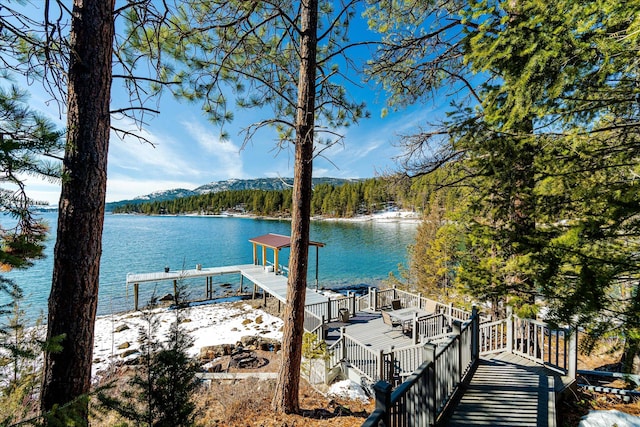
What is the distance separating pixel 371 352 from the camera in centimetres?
685

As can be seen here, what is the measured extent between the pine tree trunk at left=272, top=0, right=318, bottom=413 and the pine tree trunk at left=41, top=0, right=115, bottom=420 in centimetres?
249

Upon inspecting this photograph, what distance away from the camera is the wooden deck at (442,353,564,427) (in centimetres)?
342

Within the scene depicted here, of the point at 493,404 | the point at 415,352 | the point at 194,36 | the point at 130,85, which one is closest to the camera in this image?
the point at 130,85

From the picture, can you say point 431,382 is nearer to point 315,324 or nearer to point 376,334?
point 376,334

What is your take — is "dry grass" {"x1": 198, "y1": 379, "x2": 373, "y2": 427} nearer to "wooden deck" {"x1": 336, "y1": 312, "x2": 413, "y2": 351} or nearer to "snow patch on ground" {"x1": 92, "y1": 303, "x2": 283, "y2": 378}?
"wooden deck" {"x1": 336, "y1": 312, "x2": 413, "y2": 351}

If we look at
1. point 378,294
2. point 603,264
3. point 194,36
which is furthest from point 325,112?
point 378,294

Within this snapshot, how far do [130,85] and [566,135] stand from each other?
207 inches

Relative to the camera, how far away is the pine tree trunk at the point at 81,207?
216 cm

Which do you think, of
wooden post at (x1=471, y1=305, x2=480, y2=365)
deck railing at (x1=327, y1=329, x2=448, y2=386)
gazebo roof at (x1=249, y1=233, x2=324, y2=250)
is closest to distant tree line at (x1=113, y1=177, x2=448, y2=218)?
gazebo roof at (x1=249, y1=233, x2=324, y2=250)

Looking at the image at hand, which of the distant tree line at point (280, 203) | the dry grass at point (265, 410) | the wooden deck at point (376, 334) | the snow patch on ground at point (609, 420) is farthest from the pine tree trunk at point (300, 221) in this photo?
the distant tree line at point (280, 203)

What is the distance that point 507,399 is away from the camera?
380cm

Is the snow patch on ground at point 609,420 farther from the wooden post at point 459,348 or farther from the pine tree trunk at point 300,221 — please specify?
the pine tree trunk at point 300,221

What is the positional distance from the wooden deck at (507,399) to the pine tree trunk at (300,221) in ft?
7.45

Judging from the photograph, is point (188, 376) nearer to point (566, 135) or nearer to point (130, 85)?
point (130, 85)
